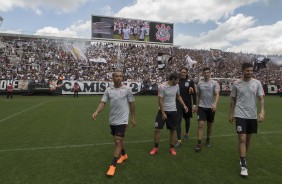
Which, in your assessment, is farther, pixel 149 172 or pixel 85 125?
Answer: pixel 85 125

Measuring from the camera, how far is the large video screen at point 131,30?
40.0 meters

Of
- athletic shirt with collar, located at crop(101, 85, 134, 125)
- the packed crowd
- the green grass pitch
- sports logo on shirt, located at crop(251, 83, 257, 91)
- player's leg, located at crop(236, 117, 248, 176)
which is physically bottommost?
the green grass pitch

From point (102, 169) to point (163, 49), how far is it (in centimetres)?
4121

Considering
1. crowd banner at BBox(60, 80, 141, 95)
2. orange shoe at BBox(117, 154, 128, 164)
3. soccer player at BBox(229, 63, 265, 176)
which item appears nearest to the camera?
soccer player at BBox(229, 63, 265, 176)

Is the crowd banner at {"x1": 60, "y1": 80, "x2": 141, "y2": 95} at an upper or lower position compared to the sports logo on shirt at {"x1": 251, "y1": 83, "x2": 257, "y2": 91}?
lower

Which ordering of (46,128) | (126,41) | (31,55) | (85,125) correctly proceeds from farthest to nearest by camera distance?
(126,41) → (31,55) → (85,125) → (46,128)

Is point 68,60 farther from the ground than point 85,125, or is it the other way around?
point 68,60

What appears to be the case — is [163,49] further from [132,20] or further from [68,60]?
[68,60]

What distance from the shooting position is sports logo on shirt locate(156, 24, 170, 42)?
42.8 meters

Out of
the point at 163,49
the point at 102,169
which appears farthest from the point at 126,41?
the point at 102,169

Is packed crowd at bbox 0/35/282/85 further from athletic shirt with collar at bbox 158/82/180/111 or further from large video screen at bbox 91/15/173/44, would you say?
athletic shirt with collar at bbox 158/82/180/111

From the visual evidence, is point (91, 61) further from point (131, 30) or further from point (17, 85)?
point (17, 85)

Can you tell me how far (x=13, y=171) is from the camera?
5.27 metres

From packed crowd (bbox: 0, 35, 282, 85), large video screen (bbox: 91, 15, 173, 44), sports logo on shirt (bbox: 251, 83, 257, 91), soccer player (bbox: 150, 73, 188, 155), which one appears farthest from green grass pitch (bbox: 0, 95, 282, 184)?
large video screen (bbox: 91, 15, 173, 44)
